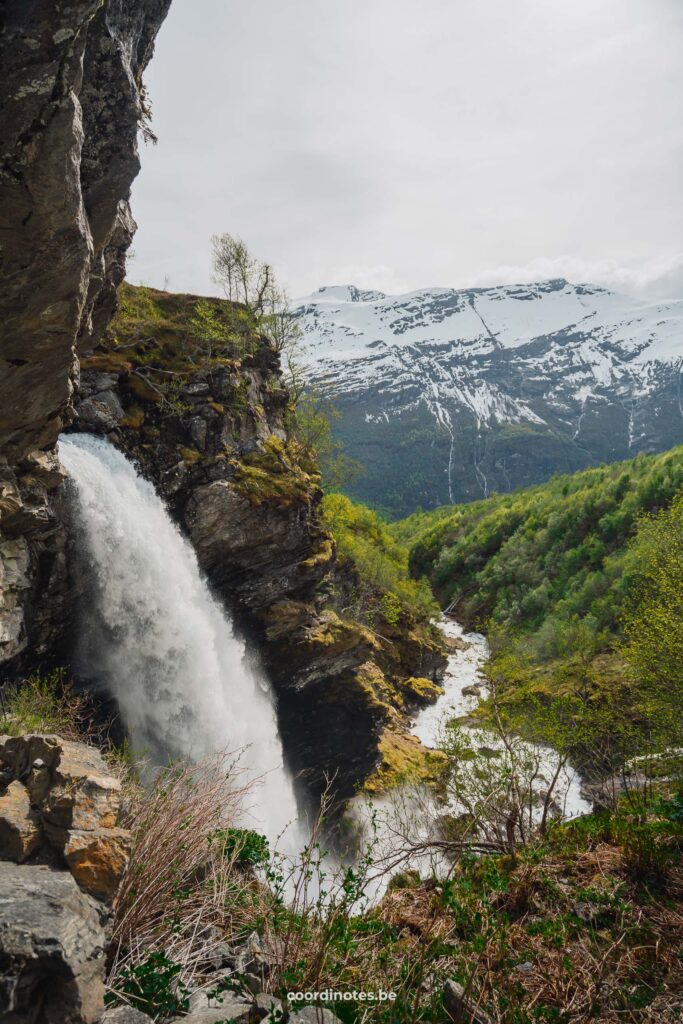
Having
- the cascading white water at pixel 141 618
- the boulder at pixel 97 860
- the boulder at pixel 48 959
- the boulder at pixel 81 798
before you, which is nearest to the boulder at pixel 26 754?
the boulder at pixel 81 798

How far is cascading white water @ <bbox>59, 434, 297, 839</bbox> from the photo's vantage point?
16.6m

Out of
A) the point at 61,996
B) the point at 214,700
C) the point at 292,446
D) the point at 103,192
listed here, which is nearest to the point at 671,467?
the point at 292,446

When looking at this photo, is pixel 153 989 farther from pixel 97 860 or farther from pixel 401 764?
pixel 401 764

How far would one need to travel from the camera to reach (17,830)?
4.74 meters

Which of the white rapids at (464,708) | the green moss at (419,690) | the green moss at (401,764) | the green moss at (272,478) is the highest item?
the green moss at (272,478)

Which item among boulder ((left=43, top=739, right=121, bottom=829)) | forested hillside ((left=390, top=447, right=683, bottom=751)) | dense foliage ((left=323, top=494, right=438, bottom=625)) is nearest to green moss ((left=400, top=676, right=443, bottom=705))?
dense foliage ((left=323, top=494, right=438, bottom=625))

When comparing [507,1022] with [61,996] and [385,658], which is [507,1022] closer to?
[61,996]

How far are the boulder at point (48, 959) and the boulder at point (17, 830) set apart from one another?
679 millimetres

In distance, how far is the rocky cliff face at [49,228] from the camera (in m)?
7.70

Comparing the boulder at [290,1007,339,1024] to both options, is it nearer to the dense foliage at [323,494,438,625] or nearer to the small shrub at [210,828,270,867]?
the small shrub at [210,828,270,867]

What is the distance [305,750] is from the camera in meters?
27.0

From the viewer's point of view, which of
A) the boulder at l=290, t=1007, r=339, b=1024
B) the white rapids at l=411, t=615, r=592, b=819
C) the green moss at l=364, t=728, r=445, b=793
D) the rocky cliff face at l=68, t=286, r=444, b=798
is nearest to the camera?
the boulder at l=290, t=1007, r=339, b=1024

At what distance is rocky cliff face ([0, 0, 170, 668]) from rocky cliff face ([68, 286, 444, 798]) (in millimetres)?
4650

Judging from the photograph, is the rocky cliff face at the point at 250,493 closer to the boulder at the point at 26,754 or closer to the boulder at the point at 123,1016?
the boulder at the point at 26,754
